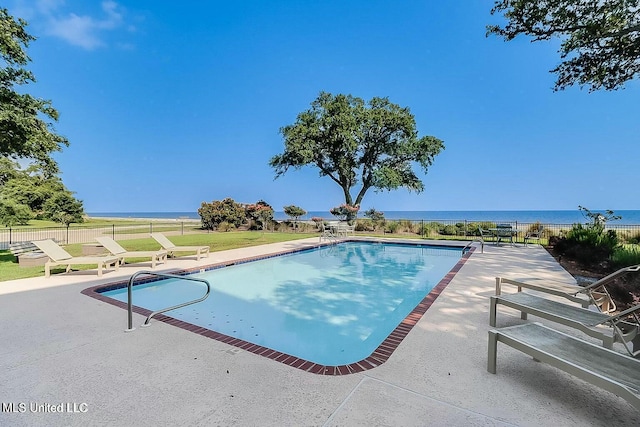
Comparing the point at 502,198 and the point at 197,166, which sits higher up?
the point at 197,166

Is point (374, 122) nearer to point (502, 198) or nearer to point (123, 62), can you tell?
point (123, 62)

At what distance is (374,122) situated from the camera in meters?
20.2

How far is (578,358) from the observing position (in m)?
2.13

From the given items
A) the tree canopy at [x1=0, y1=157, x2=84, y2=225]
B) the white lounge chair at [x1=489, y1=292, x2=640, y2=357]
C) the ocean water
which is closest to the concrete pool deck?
the white lounge chair at [x1=489, y1=292, x2=640, y2=357]

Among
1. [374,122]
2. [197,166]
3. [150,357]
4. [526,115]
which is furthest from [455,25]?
[197,166]

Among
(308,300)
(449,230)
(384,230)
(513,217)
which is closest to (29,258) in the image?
(308,300)

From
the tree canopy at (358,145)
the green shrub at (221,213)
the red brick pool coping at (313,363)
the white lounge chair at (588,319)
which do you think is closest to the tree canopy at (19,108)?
the red brick pool coping at (313,363)

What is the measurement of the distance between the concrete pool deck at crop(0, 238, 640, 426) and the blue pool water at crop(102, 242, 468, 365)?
35.2 inches

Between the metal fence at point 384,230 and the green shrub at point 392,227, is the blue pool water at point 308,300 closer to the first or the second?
the metal fence at point 384,230

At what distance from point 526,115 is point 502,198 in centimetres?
2482

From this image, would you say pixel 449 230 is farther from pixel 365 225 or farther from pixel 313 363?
pixel 313 363

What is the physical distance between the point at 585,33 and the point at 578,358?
911 cm

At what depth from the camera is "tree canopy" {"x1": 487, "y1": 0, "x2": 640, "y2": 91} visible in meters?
7.13

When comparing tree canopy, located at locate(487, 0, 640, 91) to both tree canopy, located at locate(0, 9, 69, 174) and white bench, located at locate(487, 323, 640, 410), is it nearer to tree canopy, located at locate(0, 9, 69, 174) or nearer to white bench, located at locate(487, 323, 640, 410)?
white bench, located at locate(487, 323, 640, 410)
